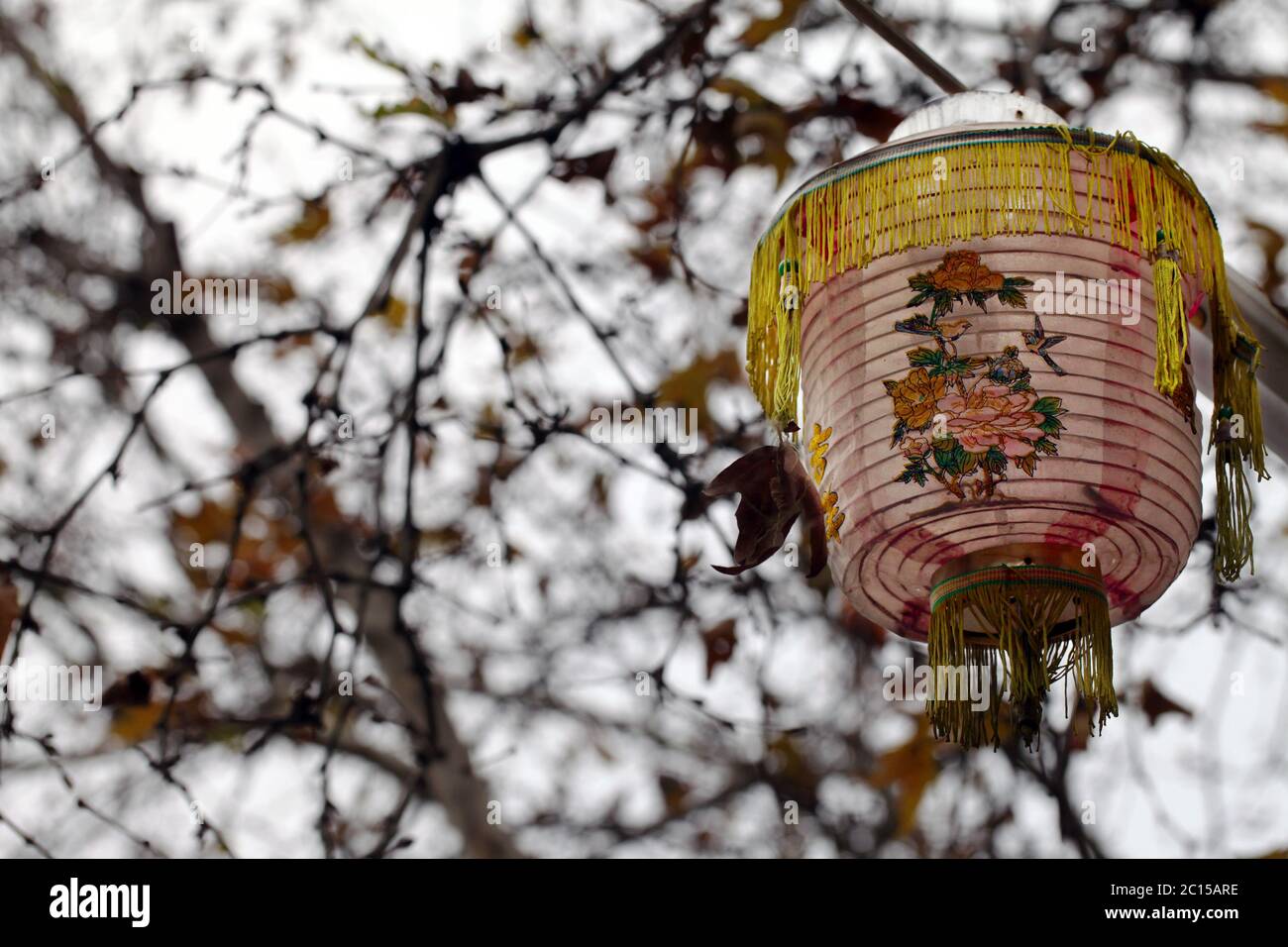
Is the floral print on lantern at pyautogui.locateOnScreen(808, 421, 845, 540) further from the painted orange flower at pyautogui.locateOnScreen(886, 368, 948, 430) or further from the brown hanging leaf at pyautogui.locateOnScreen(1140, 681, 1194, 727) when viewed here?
the brown hanging leaf at pyautogui.locateOnScreen(1140, 681, 1194, 727)

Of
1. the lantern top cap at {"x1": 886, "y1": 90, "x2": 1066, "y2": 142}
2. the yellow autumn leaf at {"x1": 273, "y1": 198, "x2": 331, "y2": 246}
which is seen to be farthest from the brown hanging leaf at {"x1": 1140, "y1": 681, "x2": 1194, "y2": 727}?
the yellow autumn leaf at {"x1": 273, "y1": 198, "x2": 331, "y2": 246}

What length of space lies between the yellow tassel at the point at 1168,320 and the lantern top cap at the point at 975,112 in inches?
9.5

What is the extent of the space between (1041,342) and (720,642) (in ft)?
5.88

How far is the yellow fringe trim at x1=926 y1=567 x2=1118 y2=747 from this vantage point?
1.93 m

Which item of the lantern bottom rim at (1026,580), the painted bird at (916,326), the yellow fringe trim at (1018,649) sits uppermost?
the painted bird at (916,326)

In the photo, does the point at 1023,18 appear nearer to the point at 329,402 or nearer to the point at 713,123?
the point at 713,123

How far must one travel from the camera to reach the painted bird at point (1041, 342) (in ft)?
6.32

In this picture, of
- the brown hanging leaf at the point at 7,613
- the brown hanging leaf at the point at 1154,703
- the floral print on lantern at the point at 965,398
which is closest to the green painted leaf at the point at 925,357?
the floral print on lantern at the point at 965,398

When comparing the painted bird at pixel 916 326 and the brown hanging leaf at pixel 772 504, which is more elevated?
the painted bird at pixel 916 326

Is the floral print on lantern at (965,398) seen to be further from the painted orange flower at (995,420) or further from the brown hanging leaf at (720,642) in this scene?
the brown hanging leaf at (720,642)

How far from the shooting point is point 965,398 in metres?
1.94

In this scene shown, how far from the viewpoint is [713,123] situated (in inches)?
140

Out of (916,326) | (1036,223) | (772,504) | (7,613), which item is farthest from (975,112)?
(7,613)

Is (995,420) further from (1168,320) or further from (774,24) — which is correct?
(774,24)
